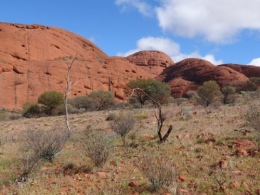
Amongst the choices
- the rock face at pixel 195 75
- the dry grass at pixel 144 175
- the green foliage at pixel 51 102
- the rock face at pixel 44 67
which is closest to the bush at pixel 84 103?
the green foliage at pixel 51 102

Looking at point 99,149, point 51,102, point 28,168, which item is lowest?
point 28,168

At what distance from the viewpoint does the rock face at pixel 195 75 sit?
6494cm

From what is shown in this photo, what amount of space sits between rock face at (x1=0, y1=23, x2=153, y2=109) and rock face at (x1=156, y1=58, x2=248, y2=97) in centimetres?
1127

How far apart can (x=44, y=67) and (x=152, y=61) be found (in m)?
58.9

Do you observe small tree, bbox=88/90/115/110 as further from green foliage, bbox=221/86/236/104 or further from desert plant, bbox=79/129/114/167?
desert plant, bbox=79/129/114/167

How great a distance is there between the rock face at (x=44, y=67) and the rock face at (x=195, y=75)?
1127 cm

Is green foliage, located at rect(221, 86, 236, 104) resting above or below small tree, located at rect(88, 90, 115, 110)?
below

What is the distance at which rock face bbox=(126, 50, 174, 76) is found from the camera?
107 m

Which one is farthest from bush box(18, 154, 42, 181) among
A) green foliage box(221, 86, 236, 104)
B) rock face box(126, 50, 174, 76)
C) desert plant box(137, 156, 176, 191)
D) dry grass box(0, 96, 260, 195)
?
rock face box(126, 50, 174, 76)

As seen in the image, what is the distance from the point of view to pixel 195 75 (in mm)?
73125

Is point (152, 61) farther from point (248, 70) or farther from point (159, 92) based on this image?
point (159, 92)

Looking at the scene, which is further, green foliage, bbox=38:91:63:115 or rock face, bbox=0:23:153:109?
rock face, bbox=0:23:153:109

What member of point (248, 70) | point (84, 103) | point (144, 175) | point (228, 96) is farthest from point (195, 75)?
point (144, 175)

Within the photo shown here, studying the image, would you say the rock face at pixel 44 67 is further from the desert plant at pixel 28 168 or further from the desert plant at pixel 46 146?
the desert plant at pixel 28 168
